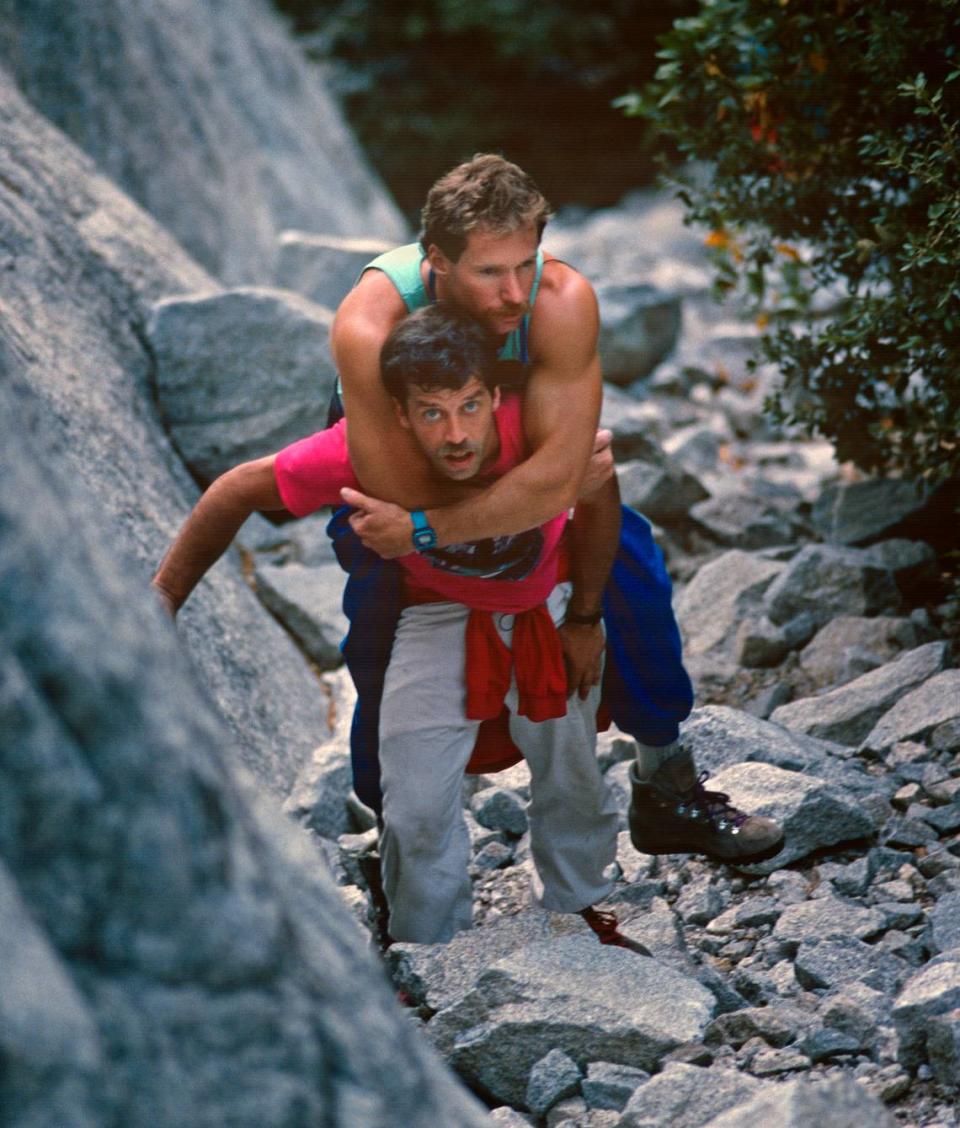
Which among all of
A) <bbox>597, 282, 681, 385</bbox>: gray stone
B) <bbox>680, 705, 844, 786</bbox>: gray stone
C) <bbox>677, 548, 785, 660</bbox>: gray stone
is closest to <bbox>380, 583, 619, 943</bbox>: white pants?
<bbox>680, 705, 844, 786</bbox>: gray stone

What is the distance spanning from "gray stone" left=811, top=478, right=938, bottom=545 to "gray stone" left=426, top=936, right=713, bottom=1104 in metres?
2.71

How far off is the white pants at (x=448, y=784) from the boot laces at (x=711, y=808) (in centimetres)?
23

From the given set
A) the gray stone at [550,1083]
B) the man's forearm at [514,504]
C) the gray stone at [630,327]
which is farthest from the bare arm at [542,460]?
the gray stone at [630,327]

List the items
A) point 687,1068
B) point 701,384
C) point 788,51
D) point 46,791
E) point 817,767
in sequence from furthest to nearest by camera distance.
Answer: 1. point 701,384
2. point 788,51
3. point 817,767
4. point 687,1068
5. point 46,791

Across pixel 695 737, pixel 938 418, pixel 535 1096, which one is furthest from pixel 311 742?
pixel 938 418

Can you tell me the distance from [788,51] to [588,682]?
2720mm

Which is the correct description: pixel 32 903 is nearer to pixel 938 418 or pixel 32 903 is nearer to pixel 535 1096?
pixel 535 1096

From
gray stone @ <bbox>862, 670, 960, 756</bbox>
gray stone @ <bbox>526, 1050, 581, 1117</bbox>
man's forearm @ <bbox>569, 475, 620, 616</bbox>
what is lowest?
gray stone @ <bbox>862, 670, 960, 756</bbox>

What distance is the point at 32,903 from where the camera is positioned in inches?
58.2

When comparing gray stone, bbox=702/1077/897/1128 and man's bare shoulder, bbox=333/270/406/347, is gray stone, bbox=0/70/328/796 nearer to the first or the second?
man's bare shoulder, bbox=333/270/406/347

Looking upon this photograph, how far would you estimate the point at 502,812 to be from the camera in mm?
3838

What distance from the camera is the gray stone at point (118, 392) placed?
3873 millimetres

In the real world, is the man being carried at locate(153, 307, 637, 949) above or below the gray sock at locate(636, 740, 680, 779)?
above

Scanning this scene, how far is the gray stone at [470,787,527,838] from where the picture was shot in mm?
3832
